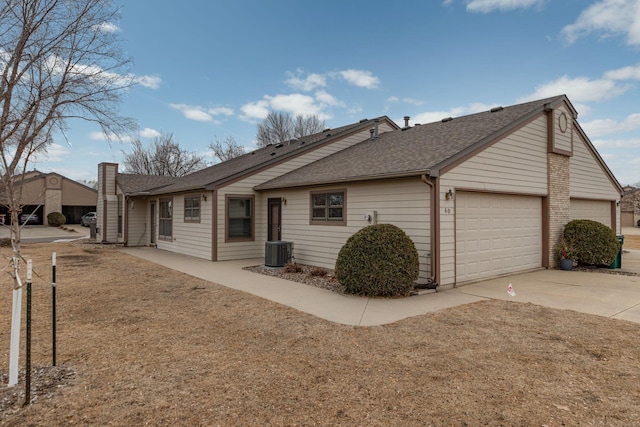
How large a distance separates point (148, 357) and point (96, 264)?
9147mm

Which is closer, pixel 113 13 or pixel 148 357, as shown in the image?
pixel 148 357

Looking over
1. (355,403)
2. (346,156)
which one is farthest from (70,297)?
(346,156)

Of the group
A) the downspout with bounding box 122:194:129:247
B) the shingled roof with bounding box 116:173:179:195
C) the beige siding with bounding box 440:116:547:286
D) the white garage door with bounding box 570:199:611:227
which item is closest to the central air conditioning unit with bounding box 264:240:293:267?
the beige siding with bounding box 440:116:547:286

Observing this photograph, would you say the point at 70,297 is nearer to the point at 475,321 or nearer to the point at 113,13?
the point at 113,13

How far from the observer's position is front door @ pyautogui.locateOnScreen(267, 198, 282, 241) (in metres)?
12.5

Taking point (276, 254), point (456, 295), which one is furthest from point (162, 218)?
point (456, 295)

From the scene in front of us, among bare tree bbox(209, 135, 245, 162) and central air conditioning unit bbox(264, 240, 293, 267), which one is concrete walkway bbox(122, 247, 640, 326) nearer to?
central air conditioning unit bbox(264, 240, 293, 267)

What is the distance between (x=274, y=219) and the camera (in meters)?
12.8

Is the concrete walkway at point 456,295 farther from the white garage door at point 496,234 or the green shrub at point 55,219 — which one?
the green shrub at point 55,219

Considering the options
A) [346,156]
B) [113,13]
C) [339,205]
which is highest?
[113,13]

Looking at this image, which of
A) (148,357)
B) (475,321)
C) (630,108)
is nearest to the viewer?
(148,357)

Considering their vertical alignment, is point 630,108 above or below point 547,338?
above

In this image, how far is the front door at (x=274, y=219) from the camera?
12.5 meters

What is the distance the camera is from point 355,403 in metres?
3.12
